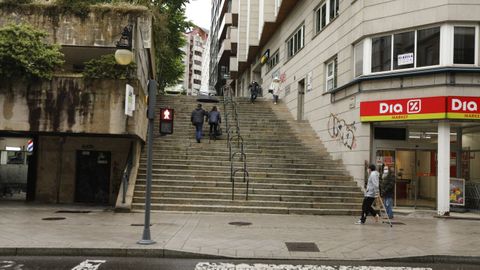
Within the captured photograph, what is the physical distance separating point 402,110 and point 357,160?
2442 millimetres

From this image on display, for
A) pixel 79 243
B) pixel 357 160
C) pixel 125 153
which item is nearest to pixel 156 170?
pixel 125 153

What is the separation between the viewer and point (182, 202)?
1559 cm

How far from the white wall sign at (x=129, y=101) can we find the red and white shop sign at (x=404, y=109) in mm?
7824

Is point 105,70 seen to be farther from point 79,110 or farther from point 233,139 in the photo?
point 233,139

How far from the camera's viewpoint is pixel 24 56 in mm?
14836

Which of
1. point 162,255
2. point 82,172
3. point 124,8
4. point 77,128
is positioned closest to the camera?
point 162,255

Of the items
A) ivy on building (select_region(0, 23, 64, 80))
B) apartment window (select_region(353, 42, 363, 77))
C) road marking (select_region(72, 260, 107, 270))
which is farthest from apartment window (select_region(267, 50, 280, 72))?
road marking (select_region(72, 260, 107, 270))

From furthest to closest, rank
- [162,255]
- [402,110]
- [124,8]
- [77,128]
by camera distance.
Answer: [124,8]
[402,110]
[77,128]
[162,255]

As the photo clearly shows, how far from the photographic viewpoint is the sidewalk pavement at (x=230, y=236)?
352 inches

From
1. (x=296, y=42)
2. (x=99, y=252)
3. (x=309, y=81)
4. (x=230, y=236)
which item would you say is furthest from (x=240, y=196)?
(x=296, y=42)

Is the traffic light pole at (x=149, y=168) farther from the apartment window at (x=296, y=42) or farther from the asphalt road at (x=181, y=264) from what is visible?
the apartment window at (x=296, y=42)

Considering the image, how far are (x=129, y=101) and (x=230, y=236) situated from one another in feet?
19.7

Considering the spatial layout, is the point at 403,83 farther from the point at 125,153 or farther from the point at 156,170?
the point at 125,153

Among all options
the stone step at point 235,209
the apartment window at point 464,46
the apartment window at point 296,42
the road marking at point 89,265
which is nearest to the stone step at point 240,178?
the stone step at point 235,209
